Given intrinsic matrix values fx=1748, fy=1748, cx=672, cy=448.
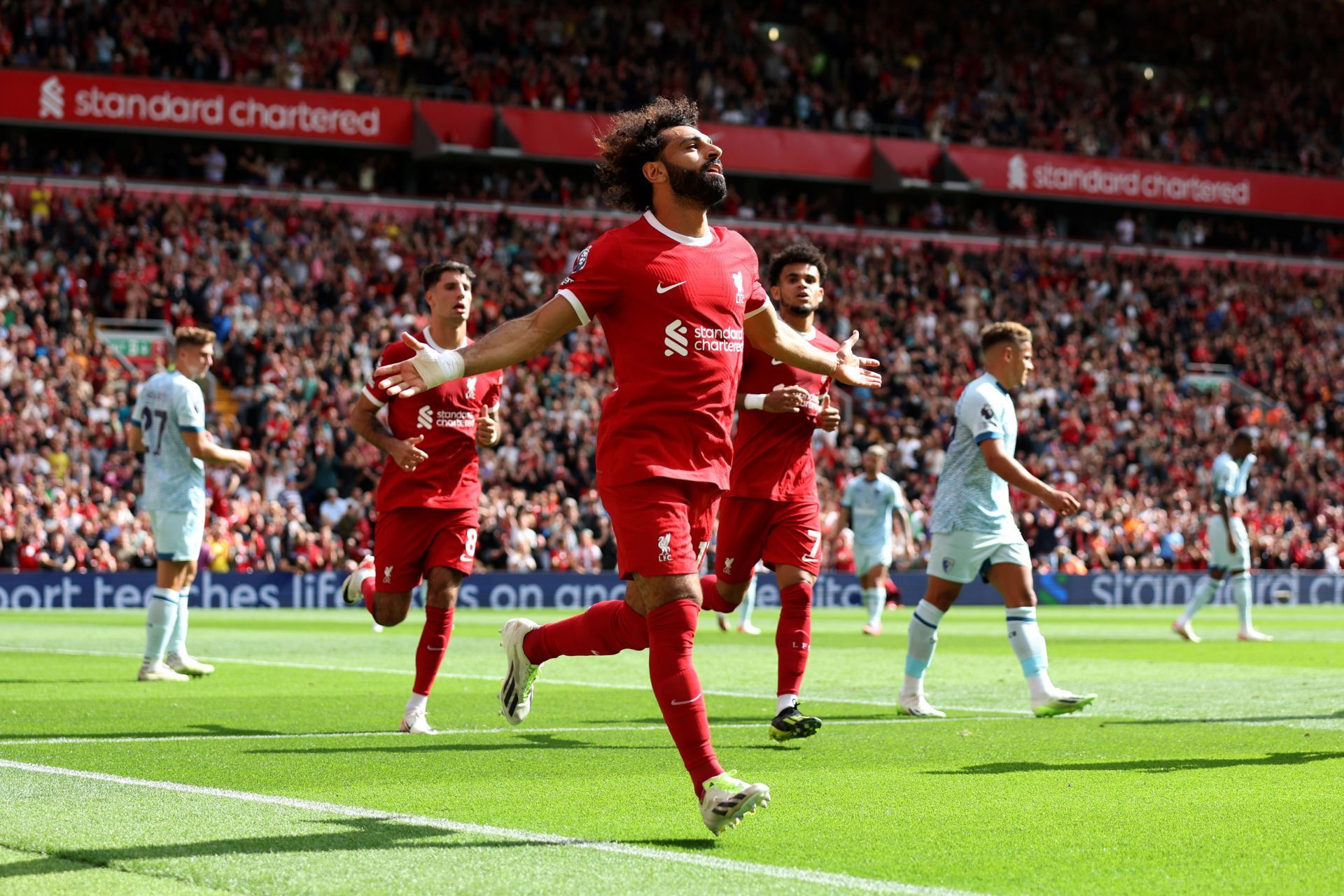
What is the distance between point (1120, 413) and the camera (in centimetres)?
4253

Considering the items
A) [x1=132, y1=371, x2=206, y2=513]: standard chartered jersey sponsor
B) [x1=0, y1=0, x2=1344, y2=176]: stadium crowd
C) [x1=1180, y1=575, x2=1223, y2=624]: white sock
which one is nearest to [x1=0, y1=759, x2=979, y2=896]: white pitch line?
[x1=132, y1=371, x2=206, y2=513]: standard chartered jersey sponsor

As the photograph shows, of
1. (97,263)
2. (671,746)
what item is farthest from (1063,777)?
(97,263)

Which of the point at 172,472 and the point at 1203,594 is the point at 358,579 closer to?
the point at 172,472

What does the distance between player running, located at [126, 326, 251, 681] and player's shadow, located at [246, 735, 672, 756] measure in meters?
4.47

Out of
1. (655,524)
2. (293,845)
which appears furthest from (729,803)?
(293,845)

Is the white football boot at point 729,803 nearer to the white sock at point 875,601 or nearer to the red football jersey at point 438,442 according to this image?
the red football jersey at point 438,442

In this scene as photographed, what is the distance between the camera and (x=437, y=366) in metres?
5.96

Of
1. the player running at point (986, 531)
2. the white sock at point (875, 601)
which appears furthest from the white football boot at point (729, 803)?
the white sock at point (875, 601)

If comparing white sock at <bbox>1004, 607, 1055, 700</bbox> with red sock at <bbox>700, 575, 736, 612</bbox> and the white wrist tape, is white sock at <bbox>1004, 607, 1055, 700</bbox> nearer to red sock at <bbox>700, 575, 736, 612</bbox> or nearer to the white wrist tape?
red sock at <bbox>700, 575, 736, 612</bbox>

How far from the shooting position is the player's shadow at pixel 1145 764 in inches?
308

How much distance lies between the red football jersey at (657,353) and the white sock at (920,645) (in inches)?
178

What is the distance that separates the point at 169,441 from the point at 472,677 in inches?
118

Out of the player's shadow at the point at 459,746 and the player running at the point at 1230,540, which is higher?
the player running at the point at 1230,540

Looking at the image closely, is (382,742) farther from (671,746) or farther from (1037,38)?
(1037,38)
